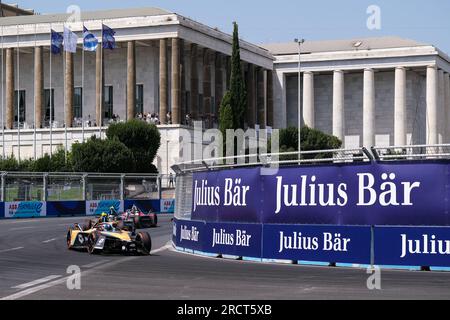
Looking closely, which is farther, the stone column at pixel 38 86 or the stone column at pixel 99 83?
the stone column at pixel 38 86

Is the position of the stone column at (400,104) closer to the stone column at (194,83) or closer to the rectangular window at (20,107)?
the stone column at (194,83)

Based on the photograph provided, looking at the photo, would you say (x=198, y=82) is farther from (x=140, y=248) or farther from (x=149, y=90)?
(x=140, y=248)

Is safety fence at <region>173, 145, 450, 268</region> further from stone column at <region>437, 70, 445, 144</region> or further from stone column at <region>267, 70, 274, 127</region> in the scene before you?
stone column at <region>437, 70, 445, 144</region>

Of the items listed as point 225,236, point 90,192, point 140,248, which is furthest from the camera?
point 90,192

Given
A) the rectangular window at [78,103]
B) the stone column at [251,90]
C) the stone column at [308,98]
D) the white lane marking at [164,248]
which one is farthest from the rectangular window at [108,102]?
the white lane marking at [164,248]

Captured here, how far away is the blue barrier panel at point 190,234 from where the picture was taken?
2567cm

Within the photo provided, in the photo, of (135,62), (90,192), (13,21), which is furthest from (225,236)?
(13,21)

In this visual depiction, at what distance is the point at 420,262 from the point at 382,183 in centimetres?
192

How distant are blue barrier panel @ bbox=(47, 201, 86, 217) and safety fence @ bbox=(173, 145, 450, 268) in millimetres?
30920

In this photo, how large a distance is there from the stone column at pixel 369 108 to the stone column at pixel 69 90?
119 feet

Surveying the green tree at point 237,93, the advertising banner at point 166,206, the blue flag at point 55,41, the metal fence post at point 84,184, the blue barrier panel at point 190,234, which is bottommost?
the advertising banner at point 166,206

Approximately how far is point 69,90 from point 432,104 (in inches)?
1728

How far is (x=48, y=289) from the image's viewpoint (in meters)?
16.8

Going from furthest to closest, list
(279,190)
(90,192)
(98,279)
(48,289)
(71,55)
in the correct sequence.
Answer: (71,55) < (90,192) < (279,190) < (98,279) < (48,289)
